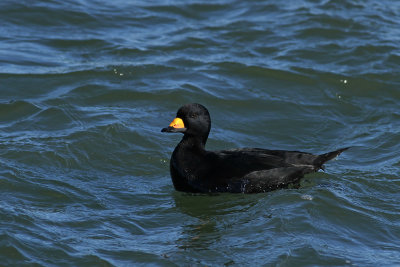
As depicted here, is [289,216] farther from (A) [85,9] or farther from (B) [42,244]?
(A) [85,9]

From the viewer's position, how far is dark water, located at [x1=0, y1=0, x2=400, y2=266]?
22.2 ft

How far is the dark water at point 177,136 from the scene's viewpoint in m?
6.77

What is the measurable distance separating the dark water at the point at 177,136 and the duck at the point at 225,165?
0.47 feet

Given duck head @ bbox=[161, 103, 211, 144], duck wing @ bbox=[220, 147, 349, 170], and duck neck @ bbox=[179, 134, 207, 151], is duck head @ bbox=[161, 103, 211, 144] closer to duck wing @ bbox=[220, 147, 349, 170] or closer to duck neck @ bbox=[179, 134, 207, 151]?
duck neck @ bbox=[179, 134, 207, 151]

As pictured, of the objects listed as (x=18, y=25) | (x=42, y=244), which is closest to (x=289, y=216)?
(x=42, y=244)

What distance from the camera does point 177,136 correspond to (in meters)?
10.1

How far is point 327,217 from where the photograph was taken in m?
7.43

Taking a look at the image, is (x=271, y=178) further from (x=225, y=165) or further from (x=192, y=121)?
(x=192, y=121)

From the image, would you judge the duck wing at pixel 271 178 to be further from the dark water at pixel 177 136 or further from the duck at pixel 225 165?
the dark water at pixel 177 136

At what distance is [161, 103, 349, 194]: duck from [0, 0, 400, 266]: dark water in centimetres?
14

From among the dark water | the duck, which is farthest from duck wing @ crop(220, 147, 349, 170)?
the dark water

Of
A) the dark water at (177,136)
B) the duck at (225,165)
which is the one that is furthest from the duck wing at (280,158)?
the dark water at (177,136)

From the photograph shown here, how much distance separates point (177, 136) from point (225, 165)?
6.80ft

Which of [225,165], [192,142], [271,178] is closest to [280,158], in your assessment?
[271,178]
